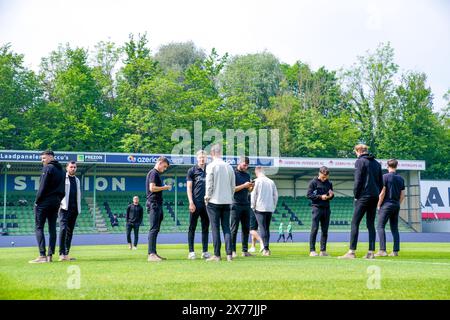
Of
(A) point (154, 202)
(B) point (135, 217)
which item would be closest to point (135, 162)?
(B) point (135, 217)

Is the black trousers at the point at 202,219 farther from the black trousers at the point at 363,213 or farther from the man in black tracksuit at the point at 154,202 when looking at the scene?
the black trousers at the point at 363,213

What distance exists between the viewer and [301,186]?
51656mm

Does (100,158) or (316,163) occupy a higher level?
(100,158)

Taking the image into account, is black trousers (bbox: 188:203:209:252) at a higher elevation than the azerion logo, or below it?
below

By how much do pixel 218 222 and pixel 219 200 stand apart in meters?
0.38

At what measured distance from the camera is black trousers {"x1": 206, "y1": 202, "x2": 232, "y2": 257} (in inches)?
426

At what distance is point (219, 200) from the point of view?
35.8 feet

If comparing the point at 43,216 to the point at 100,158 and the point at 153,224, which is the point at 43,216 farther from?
the point at 100,158

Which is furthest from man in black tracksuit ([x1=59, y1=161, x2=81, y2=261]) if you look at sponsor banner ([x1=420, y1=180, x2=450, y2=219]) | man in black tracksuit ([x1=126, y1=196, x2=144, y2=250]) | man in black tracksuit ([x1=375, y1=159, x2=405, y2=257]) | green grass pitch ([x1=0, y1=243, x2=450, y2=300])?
sponsor banner ([x1=420, y1=180, x2=450, y2=219])

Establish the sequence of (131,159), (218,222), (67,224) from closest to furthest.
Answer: (218,222), (67,224), (131,159)

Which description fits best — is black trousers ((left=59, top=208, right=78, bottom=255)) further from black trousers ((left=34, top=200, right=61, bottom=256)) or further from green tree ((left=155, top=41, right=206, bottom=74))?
green tree ((left=155, top=41, right=206, bottom=74))

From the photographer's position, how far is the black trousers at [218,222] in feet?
35.5
